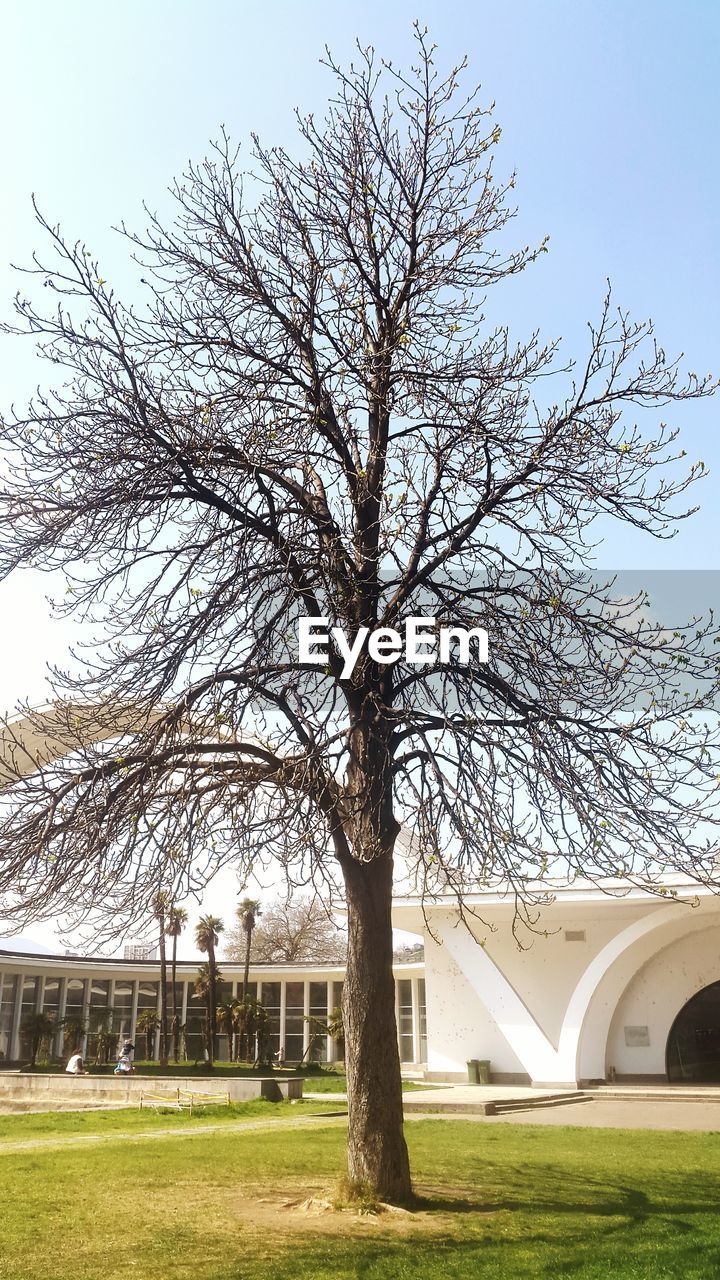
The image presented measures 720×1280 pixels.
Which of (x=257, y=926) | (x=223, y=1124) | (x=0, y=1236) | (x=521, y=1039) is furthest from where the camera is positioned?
(x=257, y=926)

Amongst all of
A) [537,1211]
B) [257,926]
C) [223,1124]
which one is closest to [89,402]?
[537,1211]

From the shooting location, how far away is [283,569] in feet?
31.1

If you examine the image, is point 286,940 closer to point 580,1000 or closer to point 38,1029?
point 38,1029

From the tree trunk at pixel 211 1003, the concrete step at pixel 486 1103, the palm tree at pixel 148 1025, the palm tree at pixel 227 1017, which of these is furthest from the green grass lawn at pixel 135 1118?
the palm tree at pixel 148 1025

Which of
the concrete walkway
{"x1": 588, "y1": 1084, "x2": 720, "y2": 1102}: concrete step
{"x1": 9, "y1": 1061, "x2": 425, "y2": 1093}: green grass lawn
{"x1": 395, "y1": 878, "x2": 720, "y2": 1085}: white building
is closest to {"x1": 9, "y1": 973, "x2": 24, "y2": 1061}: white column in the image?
{"x1": 9, "y1": 1061, "x2": 425, "y2": 1093}: green grass lawn

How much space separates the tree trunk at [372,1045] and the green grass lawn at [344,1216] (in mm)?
487

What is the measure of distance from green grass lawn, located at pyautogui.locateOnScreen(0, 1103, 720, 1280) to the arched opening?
53.4ft

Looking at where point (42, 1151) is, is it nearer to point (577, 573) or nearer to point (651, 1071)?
point (577, 573)

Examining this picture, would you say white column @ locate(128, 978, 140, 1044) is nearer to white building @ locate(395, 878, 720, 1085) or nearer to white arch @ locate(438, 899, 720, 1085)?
white building @ locate(395, 878, 720, 1085)

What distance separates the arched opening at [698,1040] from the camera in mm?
29516

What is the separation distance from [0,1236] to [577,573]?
26.4 ft

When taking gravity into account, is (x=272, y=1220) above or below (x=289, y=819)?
below

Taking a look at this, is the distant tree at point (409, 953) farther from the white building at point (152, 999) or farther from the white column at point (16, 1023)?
the white column at point (16, 1023)

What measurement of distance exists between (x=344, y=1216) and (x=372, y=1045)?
141 cm
